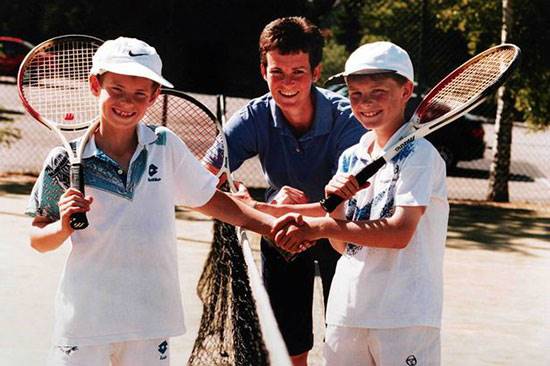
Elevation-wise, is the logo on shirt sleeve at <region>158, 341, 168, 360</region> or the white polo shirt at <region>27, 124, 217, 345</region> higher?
the white polo shirt at <region>27, 124, 217, 345</region>

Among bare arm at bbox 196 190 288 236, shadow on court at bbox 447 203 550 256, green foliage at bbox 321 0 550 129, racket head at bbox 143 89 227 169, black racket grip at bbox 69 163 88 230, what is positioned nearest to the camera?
black racket grip at bbox 69 163 88 230

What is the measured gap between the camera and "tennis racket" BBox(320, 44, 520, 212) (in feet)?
12.3

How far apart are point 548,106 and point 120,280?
927 cm

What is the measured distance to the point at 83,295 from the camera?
10.8ft

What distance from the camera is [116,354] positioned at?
11.0 ft

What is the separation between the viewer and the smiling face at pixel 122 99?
337 centimetres

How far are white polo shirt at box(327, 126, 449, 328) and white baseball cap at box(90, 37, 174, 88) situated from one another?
2.57ft

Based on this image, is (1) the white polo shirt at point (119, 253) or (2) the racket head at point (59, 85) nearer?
(1) the white polo shirt at point (119, 253)

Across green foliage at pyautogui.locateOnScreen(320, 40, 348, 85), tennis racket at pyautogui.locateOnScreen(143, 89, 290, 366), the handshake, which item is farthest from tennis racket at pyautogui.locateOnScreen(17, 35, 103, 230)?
green foliage at pyautogui.locateOnScreen(320, 40, 348, 85)

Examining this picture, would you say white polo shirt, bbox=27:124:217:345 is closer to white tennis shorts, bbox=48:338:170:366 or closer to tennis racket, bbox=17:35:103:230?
white tennis shorts, bbox=48:338:170:366

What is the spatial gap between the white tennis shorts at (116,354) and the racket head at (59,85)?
945mm

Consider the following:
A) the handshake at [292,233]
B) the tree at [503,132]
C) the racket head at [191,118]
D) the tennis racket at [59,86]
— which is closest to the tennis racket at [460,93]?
the handshake at [292,233]

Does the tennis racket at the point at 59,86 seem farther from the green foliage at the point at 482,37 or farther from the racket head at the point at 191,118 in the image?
the green foliage at the point at 482,37

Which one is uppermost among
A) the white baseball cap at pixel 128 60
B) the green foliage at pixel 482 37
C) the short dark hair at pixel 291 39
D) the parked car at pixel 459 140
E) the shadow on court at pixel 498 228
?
the green foliage at pixel 482 37
